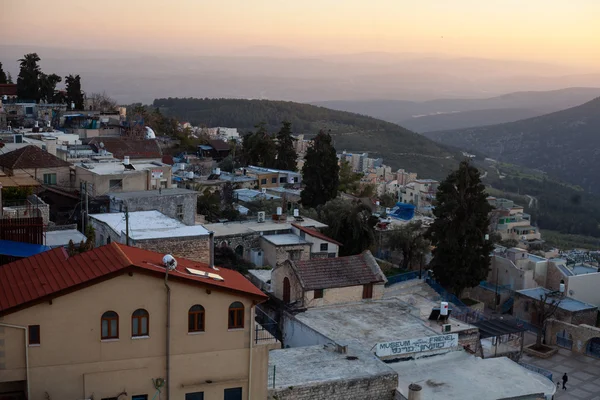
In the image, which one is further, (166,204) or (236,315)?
(166,204)

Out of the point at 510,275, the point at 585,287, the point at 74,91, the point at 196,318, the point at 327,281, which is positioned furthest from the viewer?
the point at 74,91

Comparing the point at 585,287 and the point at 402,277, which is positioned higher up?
the point at 402,277

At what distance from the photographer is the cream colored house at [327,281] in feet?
84.1

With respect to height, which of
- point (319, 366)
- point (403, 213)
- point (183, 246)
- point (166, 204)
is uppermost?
point (166, 204)

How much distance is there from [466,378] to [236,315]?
31.5ft

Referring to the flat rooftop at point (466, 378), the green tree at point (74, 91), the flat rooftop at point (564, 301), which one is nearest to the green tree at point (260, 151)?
the green tree at point (74, 91)

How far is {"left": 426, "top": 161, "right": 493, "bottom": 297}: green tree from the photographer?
3556cm

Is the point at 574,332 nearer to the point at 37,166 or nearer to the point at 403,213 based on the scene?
the point at 403,213

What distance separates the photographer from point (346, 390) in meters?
17.6

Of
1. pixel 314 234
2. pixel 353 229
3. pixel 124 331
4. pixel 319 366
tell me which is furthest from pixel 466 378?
pixel 353 229

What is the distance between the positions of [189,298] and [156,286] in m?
0.78

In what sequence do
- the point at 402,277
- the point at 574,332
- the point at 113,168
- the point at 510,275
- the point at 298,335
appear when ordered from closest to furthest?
1. the point at 298,335
2. the point at 574,332
3. the point at 402,277
4. the point at 113,168
5. the point at 510,275

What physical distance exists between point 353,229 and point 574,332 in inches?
493

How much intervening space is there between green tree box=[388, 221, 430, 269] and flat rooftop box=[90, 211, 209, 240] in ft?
52.3
